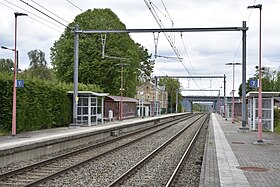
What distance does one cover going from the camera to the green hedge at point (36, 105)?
25.3 metres

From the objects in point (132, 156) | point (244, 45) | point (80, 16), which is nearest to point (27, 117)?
point (132, 156)

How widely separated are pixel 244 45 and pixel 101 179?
805 inches

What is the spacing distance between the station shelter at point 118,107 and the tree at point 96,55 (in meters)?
2.37

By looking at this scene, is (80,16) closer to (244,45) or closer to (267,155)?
(244,45)

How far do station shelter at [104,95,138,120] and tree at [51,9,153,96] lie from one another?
2.37 meters

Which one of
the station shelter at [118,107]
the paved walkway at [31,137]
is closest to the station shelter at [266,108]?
the paved walkway at [31,137]

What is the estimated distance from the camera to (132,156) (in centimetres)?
1780

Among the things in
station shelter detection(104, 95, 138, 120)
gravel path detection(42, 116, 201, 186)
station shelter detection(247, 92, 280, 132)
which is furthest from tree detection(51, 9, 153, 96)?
gravel path detection(42, 116, 201, 186)

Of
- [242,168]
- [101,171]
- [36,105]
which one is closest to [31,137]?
[36,105]

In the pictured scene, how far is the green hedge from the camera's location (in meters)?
25.3

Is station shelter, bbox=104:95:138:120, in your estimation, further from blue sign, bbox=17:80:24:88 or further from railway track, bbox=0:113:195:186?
railway track, bbox=0:113:195:186

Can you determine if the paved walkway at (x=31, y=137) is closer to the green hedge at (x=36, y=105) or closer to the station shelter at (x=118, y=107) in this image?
the green hedge at (x=36, y=105)

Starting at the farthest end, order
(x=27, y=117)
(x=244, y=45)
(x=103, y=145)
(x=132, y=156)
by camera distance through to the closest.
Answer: (x=244, y=45)
(x=27, y=117)
(x=103, y=145)
(x=132, y=156)

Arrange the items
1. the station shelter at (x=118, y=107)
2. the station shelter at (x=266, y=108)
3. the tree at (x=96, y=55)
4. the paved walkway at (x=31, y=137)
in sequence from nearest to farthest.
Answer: the paved walkway at (x=31, y=137) → the station shelter at (x=266, y=108) → the station shelter at (x=118, y=107) → the tree at (x=96, y=55)
